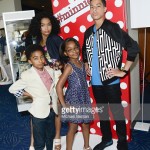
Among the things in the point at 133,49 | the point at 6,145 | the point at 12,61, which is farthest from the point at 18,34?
the point at 133,49

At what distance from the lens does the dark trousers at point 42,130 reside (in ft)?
6.56

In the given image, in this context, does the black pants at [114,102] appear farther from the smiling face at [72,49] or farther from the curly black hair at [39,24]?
the curly black hair at [39,24]

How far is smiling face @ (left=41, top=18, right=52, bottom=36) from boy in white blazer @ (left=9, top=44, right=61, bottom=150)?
0.46 metres

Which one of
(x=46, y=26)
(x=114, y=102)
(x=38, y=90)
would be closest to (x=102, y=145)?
(x=114, y=102)

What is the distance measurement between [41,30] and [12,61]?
169 centimetres

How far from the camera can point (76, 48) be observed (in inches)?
83.8

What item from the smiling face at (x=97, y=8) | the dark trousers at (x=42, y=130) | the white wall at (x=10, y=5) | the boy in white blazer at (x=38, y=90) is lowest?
the dark trousers at (x=42, y=130)

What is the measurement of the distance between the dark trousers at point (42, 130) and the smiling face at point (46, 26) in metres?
0.92

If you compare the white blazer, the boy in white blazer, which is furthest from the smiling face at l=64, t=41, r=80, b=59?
the white blazer

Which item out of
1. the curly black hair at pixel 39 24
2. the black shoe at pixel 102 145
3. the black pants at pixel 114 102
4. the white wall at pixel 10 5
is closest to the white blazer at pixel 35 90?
the black pants at pixel 114 102

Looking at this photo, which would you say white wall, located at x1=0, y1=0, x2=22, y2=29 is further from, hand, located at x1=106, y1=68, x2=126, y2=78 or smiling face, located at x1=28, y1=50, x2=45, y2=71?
hand, located at x1=106, y1=68, x2=126, y2=78

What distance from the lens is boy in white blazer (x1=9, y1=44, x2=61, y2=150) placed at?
1.95 meters

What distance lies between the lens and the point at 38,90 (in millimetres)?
1972

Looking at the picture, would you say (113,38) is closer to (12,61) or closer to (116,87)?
(116,87)
